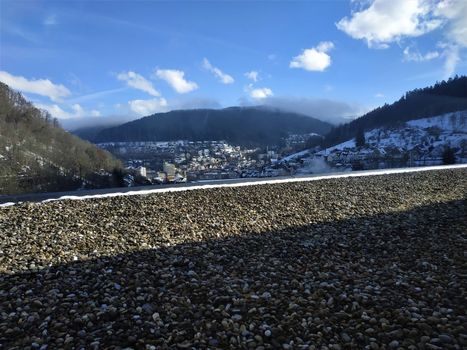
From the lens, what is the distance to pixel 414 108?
121 metres

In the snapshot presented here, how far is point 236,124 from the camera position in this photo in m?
141

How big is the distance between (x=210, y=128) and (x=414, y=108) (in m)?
64.5

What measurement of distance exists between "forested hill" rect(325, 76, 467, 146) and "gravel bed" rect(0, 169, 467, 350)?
10490 centimetres

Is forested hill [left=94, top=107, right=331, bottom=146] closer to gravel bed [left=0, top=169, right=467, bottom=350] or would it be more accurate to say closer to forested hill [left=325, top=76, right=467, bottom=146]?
forested hill [left=325, top=76, right=467, bottom=146]

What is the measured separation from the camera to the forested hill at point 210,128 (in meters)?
123

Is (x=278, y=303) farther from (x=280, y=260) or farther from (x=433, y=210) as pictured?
(x=433, y=210)

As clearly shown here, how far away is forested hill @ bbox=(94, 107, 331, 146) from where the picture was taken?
404 feet

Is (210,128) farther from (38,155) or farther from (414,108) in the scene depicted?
(38,155)

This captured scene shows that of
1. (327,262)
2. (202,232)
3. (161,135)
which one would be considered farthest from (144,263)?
(161,135)

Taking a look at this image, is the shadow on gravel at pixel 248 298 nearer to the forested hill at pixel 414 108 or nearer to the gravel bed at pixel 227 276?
the gravel bed at pixel 227 276

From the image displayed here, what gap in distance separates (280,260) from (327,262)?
2.42ft

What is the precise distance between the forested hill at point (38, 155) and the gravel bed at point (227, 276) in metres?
17.6

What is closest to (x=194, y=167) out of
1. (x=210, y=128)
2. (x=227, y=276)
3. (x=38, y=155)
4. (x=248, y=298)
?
(x=38, y=155)

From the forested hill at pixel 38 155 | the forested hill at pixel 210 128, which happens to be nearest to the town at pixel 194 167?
the forested hill at pixel 38 155
